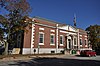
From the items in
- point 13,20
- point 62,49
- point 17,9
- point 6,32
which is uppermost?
point 17,9

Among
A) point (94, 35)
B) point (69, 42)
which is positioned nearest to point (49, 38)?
point (69, 42)

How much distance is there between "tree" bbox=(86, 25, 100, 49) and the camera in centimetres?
4222

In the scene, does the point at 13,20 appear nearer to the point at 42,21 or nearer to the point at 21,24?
the point at 21,24

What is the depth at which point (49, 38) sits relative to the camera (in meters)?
31.8

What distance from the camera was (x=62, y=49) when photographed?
34406 millimetres

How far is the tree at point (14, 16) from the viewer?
2334 cm

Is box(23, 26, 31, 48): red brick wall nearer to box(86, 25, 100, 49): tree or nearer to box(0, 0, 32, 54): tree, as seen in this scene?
box(0, 0, 32, 54): tree

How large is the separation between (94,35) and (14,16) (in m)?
27.1

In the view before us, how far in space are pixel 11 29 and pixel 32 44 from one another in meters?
5.68

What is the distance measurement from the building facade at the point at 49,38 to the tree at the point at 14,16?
3628 mm

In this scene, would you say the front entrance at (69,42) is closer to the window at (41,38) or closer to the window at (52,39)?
the window at (52,39)

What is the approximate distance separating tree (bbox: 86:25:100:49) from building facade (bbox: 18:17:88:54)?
3816mm

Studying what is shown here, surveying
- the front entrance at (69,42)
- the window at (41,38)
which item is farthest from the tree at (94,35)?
the window at (41,38)

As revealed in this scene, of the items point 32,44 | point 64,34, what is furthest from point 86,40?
point 32,44
